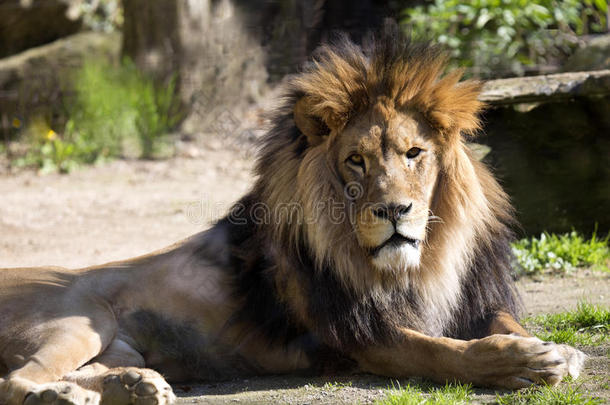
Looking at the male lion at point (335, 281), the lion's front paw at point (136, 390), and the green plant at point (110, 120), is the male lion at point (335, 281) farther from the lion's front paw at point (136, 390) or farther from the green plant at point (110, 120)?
the green plant at point (110, 120)

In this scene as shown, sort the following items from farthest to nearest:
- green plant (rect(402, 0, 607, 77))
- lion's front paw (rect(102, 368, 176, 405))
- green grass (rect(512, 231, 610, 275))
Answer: green plant (rect(402, 0, 607, 77)) < green grass (rect(512, 231, 610, 275)) < lion's front paw (rect(102, 368, 176, 405))

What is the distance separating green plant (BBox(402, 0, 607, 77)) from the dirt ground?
2.94 meters

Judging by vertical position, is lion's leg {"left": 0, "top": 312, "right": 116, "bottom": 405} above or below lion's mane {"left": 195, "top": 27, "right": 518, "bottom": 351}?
below

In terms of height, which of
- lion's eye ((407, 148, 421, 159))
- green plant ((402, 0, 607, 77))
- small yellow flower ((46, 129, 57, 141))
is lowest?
small yellow flower ((46, 129, 57, 141))

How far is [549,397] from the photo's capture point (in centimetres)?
289

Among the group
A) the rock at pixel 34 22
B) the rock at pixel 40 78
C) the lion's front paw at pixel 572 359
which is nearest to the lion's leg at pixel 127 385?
the lion's front paw at pixel 572 359

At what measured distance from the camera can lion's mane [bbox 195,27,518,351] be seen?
345 cm

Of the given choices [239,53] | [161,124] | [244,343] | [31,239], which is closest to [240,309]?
[244,343]

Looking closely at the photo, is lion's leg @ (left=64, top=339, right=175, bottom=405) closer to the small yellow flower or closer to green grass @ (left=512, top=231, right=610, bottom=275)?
green grass @ (left=512, top=231, right=610, bottom=275)

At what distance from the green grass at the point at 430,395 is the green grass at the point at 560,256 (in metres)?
2.39

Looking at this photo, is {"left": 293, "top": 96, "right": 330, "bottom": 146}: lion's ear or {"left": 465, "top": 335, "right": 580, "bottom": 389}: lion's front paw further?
{"left": 293, "top": 96, "right": 330, "bottom": 146}: lion's ear

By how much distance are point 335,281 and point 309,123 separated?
74 centimetres

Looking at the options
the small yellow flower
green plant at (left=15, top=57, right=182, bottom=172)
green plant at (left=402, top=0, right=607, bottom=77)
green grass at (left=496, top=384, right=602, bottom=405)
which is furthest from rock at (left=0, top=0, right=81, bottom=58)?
green grass at (left=496, top=384, right=602, bottom=405)

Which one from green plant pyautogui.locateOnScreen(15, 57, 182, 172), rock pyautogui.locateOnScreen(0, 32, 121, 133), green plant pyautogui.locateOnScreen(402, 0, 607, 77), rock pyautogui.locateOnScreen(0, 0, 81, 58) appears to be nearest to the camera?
green plant pyautogui.locateOnScreen(402, 0, 607, 77)
